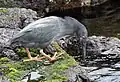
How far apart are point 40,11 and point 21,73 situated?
49.7 ft

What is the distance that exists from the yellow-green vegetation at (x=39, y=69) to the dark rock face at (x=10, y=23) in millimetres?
608

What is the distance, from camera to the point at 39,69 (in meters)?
6.54

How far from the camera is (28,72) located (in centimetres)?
638

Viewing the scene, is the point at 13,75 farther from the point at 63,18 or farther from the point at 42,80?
the point at 63,18

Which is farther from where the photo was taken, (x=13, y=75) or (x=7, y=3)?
(x=7, y=3)

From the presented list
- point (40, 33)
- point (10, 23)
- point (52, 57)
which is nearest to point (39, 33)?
point (40, 33)

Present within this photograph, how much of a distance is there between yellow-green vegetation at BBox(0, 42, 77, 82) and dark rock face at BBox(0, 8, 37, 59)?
2.00 ft

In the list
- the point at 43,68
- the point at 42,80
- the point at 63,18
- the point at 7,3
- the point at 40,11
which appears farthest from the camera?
the point at 40,11

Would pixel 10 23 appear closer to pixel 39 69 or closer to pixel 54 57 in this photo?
pixel 54 57

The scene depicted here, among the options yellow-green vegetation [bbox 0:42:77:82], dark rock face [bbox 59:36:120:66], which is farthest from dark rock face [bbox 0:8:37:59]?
dark rock face [bbox 59:36:120:66]

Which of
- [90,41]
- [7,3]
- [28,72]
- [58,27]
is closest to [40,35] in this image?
[58,27]

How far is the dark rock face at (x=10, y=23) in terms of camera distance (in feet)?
25.4

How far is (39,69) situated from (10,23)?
11.6ft

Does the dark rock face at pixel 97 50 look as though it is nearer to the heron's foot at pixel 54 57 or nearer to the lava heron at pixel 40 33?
the heron's foot at pixel 54 57
